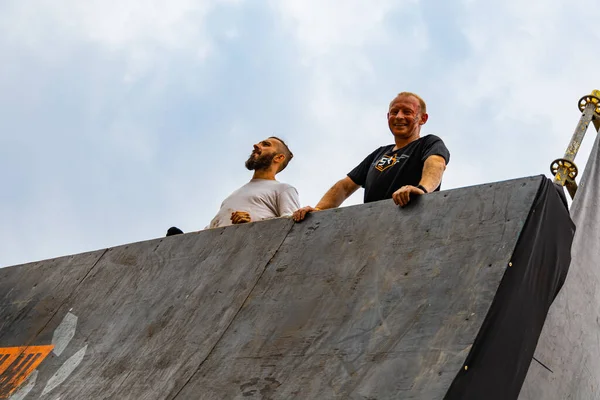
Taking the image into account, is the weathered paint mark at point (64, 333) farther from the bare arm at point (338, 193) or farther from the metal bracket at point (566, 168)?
the metal bracket at point (566, 168)

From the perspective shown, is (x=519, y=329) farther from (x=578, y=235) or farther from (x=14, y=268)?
(x=14, y=268)

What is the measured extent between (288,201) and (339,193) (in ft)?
1.73

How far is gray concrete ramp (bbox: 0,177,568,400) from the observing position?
361cm

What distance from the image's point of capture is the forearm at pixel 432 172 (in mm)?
4461

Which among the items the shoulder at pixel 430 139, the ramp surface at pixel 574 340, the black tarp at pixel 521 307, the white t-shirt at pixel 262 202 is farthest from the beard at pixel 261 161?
the black tarp at pixel 521 307

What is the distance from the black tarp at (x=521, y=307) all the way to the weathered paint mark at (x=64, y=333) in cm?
264

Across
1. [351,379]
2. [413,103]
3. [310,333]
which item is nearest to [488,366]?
→ [351,379]

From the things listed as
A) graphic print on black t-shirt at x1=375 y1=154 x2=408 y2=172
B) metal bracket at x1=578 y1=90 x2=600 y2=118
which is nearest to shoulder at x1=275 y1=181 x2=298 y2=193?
graphic print on black t-shirt at x1=375 y1=154 x2=408 y2=172

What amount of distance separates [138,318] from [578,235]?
7.40 ft

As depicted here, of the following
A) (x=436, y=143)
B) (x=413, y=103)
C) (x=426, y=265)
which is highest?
(x=413, y=103)

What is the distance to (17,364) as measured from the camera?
17.9ft

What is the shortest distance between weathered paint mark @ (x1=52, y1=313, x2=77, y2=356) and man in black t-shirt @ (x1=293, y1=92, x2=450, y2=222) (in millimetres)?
1548

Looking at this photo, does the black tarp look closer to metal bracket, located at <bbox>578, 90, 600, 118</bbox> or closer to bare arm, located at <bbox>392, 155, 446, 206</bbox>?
bare arm, located at <bbox>392, 155, 446, 206</bbox>

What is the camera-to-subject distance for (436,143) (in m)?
4.76
